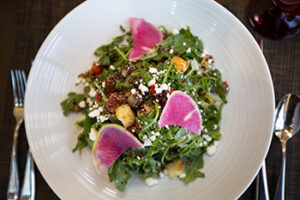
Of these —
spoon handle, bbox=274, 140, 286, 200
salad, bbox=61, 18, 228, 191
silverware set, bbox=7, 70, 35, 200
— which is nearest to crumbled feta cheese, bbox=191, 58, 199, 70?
salad, bbox=61, 18, 228, 191

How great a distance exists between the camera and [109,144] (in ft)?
6.44

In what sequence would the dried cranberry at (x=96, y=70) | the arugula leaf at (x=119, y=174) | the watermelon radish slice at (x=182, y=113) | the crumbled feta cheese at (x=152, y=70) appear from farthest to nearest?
the dried cranberry at (x=96, y=70)
the arugula leaf at (x=119, y=174)
the crumbled feta cheese at (x=152, y=70)
the watermelon radish slice at (x=182, y=113)

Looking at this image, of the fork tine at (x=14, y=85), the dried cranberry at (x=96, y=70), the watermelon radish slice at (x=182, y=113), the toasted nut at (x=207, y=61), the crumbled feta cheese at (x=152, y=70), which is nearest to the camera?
the watermelon radish slice at (x=182, y=113)

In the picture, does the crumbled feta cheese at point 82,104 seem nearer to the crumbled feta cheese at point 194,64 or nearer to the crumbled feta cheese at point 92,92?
the crumbled feta cheese at point 92,92

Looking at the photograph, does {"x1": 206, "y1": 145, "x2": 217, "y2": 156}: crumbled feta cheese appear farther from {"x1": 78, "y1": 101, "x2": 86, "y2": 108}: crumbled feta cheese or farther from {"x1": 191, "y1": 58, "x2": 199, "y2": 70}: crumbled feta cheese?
{"x1": 78, "y1": 101, "x2": 86, "y2": 108}: crumbled feta cheese

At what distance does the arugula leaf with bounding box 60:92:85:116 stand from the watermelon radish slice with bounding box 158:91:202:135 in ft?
2.60

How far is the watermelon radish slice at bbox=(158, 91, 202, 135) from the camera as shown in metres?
1.83

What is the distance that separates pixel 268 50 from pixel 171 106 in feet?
3.56

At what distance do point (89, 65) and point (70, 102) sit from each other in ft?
1.20

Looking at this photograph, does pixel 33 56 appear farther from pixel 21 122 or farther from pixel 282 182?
pixel 282 182

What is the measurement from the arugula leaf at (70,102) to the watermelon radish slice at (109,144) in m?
0.41

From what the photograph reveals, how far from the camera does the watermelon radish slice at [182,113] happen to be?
1.83 metres

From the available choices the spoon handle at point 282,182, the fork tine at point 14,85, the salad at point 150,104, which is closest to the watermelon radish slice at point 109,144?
the salad at point 150,104

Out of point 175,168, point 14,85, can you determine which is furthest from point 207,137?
point 14,85
